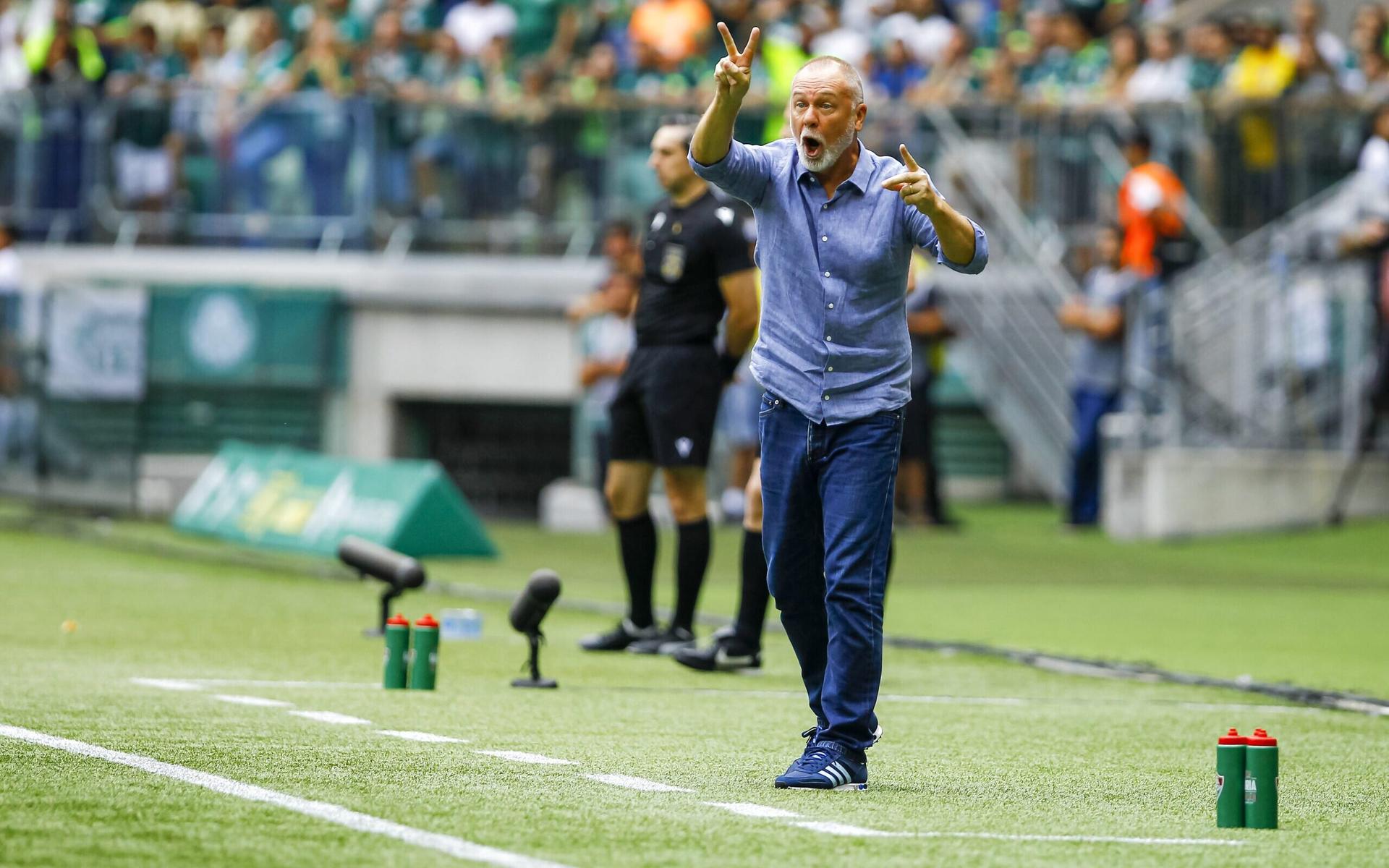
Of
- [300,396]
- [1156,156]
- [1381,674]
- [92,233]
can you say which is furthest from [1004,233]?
[1381,674]

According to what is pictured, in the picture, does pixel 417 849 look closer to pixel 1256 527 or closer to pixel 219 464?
pixel 219 464

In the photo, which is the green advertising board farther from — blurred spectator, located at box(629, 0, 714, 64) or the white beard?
the white beard

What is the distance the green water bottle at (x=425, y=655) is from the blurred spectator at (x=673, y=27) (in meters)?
13.9

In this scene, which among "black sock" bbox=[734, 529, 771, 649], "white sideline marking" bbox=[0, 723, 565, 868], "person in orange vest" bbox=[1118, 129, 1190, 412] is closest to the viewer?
"white sideline marking" bbox=[0, 723, 565, 868]

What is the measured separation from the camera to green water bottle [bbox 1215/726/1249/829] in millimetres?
6180

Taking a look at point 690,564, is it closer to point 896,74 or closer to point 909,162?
point 909,162

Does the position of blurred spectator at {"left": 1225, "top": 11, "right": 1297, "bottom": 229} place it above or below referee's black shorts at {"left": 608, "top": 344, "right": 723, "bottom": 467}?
above

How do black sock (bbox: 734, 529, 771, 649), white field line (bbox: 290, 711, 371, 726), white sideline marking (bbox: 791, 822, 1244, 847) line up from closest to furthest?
white sideline marking (bbox: 791, 822, 1244, 847), white field line (bbox: 290, 711, 371, 726), black sock (bbox: 734, 529, 771, 649)

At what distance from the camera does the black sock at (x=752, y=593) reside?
1027cm

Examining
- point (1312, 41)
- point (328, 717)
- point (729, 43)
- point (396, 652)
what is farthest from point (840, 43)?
point (729, 43)

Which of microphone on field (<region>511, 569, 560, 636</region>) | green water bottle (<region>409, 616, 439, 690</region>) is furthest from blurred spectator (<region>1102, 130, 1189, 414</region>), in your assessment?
green water bottle (<region>409, 616, 439, 690</region>)

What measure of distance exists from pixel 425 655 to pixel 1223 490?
12242 mm

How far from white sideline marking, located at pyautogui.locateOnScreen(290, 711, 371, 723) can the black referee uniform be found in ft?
9.32

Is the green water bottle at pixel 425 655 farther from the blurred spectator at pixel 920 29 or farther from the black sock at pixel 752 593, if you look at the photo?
the blurred spectator at pixel 920 29
